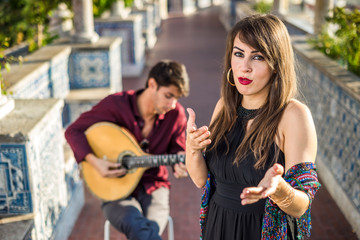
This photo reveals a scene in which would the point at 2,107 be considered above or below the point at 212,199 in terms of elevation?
above

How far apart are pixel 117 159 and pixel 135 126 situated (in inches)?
9.4

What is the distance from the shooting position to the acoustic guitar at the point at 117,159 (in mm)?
3076

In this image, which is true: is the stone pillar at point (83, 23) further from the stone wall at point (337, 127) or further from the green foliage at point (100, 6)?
the green foliage at point (100, 6)

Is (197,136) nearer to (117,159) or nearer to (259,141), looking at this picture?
(259,141)

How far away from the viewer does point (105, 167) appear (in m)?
3.11

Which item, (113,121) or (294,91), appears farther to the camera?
(113,121)

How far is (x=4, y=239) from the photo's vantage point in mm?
2607

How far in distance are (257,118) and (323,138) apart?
3.01 meters

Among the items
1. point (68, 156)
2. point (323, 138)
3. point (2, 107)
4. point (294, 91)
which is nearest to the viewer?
point (294, 91)

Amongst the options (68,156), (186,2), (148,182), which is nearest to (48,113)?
(148,182)

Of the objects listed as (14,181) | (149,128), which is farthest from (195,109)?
(14,181)

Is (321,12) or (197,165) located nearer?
(197,165)

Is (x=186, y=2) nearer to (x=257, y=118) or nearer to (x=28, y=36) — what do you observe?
(x=28, y=36)

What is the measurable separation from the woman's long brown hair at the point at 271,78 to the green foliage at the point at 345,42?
2694 mm
